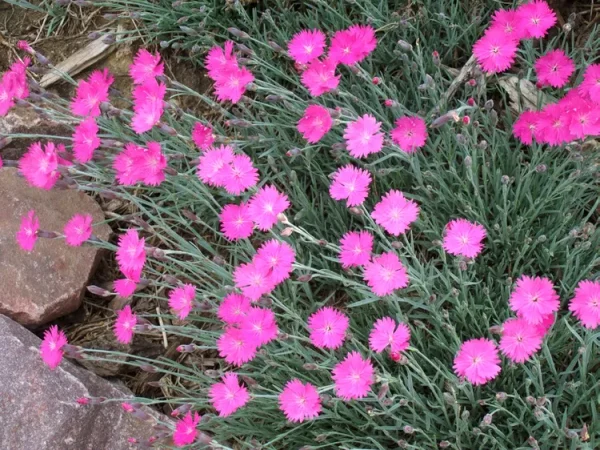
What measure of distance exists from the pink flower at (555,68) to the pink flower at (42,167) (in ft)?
5.78

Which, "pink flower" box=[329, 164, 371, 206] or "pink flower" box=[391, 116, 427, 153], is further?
"pink flower" box=[391, 116, 427, 153]

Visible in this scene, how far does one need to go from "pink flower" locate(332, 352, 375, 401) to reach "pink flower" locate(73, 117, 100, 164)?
46.3 inches

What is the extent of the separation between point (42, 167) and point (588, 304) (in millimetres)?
1843

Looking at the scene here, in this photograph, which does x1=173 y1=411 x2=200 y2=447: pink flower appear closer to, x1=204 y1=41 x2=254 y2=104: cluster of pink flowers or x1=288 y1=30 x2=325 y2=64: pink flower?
x1=204 y1=41 x2=254 y2=104: cluster of pink flowers

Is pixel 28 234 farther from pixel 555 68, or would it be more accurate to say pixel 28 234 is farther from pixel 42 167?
pixel 555 68

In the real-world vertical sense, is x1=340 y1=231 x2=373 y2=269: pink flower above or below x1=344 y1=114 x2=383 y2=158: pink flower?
below

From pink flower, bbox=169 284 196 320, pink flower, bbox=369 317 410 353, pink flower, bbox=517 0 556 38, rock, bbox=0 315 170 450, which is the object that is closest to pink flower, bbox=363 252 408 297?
pink flower, bbox=369 317 410 353

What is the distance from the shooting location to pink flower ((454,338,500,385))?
1940mm

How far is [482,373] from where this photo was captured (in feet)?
6.34

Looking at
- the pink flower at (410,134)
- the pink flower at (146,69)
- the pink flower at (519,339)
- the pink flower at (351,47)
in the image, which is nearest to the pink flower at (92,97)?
the pink flower at (146,69)

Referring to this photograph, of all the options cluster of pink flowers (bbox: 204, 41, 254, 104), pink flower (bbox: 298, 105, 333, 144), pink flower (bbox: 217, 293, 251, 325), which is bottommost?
pink flower (bbox: 217, 293, 251, 325)

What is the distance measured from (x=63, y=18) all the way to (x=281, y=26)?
45.4 inches

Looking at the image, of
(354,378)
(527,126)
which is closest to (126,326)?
(354,378)

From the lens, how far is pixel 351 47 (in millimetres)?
2428
